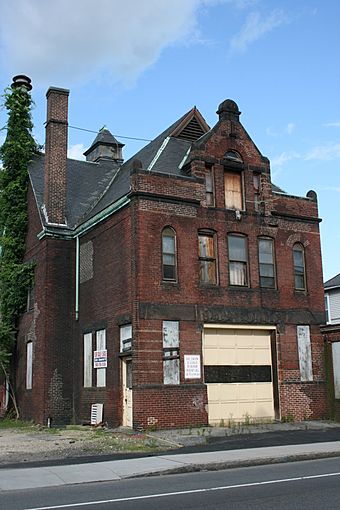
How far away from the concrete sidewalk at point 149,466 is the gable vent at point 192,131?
14.4 m

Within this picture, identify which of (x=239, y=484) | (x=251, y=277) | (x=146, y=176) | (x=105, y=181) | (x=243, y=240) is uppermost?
(x=105, y=181)

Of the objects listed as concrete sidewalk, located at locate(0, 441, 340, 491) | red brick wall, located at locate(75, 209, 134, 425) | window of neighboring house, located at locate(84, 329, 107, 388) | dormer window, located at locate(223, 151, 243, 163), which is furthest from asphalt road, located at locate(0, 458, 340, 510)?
dormer window, located at locate(223, 151, 243, 163)

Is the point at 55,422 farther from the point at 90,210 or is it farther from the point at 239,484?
the point at 239,484

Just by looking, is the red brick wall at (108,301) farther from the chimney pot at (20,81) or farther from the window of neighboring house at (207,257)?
the chimney pot at (20,81)

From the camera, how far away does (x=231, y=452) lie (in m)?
14.7

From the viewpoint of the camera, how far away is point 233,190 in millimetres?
23328

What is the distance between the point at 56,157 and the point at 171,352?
34.4 ft

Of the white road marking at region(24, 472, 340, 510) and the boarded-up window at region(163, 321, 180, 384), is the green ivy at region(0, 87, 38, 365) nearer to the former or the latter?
the boarded-up window at region(163, 321, 180, 384)

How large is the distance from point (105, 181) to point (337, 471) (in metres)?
20.5

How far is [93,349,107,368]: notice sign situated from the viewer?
73.1 ft

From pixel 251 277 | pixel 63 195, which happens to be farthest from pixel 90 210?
pixel 251 277

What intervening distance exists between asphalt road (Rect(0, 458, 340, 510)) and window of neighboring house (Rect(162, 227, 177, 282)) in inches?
377

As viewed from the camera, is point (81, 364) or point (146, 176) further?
point (81, 364)

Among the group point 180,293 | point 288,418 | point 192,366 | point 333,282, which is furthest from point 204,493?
point 333,282
